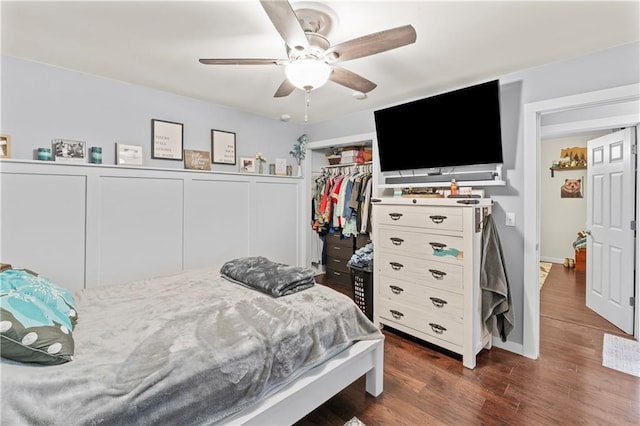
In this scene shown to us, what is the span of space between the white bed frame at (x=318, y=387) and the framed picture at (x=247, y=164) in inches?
105

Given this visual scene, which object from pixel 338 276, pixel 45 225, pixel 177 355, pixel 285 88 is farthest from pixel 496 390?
pixel 45 225

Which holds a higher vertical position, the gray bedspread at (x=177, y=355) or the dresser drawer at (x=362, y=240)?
the dresser drawer at (x=362, y=240)

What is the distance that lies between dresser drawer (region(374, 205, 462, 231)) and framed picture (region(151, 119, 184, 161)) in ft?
7.29

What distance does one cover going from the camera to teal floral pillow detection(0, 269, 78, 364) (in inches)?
42.6

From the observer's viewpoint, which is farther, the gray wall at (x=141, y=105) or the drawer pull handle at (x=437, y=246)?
the drawer pull handle at (x=437, y=246)

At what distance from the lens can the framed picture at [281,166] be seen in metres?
4.25

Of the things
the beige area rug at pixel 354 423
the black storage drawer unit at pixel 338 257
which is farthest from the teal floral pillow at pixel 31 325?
the black storage drawer unit at pixel 338 257

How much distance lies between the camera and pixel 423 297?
105 inches

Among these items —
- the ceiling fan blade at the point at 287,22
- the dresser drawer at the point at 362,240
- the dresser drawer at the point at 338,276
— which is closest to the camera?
the ceiling fan blade at the point at 287,22

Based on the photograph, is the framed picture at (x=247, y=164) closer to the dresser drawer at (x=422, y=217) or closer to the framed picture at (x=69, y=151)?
the framed picture at (x=69, y=151)

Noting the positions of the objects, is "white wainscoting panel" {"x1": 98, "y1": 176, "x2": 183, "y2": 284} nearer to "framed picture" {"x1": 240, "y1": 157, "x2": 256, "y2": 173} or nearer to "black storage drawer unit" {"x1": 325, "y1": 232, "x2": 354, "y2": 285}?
"framed picture" {"x1": 240, "y1": 157, "x2": 256, "y2": 173}

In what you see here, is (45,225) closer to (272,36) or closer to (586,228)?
(272,36)

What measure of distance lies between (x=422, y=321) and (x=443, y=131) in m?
1.73

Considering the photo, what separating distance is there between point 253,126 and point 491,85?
270cm
